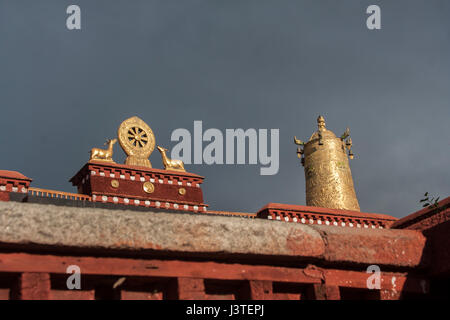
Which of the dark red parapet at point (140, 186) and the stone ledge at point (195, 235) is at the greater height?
the dark red parapet at point (140, 186)

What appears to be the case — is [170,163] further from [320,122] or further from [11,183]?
[320,122]

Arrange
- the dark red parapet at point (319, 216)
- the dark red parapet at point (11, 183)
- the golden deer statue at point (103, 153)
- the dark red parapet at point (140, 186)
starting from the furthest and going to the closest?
1. the golden deer statue at point (103, 153)
2. the dark red parapet at point (140, 186)
3. the dark red parapet at point (319, 216)
4. the dark red parapet at point (11, 183)

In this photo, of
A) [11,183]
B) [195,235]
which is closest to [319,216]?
[11,183]

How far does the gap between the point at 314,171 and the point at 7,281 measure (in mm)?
24211

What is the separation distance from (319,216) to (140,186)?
20.3ft

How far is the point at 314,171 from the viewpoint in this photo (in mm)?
27328

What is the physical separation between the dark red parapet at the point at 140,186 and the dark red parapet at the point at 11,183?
269 centimetres

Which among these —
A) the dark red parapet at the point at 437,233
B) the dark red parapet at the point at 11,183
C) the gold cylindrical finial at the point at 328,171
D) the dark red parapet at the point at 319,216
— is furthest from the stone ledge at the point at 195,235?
the gold cylindrical finial at the point at 328,171

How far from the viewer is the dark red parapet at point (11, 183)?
16.8m

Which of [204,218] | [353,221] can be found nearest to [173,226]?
[204,218]

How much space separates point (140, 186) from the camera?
20797mm

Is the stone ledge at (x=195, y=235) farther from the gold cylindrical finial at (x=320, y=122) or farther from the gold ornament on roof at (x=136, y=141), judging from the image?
the gold cylindrical finial at (x=320, y=122)

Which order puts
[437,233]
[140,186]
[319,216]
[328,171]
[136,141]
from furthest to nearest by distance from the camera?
[328,171] → [136,141] → [140,186] → [319,216] → [437,233]

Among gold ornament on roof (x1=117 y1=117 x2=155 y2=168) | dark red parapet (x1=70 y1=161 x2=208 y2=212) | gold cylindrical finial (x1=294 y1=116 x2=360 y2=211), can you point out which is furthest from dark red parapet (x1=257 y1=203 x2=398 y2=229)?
gold ornament on roof (x1=117 y1=117 x2=155 y2=168)
